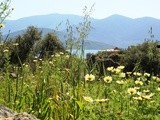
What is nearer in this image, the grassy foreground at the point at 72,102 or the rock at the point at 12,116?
the rock at the point at 12,116

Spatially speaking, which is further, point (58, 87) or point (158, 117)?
point (58, 87)

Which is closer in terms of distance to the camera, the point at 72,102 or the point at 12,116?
the point at 12,116

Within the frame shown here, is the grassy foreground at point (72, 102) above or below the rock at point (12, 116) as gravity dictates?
below

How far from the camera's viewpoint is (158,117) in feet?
14.6

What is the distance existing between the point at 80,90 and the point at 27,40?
38762 mm

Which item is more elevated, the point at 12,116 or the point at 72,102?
the point at 12,116

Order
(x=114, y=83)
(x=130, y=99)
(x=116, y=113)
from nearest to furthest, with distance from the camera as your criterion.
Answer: (x=116, y=113), (x=130, y=99), (x=114, y=83)

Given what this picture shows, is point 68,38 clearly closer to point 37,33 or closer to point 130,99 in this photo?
point 130,99

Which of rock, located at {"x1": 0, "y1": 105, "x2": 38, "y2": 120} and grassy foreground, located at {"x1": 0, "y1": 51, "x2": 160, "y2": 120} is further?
grassy foreground, located at {"x1": 0, "y1": 51, "x2": 160, "y2": 120}

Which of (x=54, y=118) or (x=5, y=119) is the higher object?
(x=5, y=119)

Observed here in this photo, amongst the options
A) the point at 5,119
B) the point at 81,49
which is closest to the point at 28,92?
the point at 81,49

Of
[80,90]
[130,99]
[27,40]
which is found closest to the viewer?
[80,90]

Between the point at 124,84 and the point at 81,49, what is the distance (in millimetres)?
1165

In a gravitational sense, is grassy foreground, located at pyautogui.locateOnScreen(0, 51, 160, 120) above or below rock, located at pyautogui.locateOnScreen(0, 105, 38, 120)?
below
